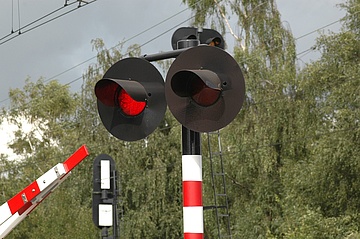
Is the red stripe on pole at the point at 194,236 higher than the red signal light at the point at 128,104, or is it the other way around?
the red signal light at the point at 128,104

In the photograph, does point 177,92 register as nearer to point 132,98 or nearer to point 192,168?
point 132,98

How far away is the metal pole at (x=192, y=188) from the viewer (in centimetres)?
445

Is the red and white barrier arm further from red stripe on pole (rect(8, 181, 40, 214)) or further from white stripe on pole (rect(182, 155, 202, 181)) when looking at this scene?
white stripe on pole (rect(182, 155, 202, 181))

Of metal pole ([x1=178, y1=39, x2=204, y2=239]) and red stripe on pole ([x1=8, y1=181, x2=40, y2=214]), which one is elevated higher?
red stripe on pole ([x1=8, y1=181, x2=40, y2=214])

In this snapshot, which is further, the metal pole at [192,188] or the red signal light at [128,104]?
the red signal light at [128,104]

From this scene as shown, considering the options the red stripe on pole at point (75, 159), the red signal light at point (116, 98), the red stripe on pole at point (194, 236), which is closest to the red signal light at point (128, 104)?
the red signal light at point (116, 98)

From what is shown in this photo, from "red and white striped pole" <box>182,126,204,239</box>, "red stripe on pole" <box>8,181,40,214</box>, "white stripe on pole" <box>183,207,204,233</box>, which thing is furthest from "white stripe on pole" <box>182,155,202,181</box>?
"red stripe on pole" <box>8,181,40,214</box>

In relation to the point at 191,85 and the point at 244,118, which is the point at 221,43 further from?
the point at 244,118

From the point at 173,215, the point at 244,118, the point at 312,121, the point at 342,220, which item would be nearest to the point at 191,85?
the point at 342,220

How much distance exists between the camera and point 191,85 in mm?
4438

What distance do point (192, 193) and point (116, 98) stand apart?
73 cm

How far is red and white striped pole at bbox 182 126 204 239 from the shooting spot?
445cm

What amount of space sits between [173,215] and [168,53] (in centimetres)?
Answer: 2579

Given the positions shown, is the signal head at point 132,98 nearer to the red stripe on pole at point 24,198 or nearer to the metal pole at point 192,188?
the metal pole at point 192,188
